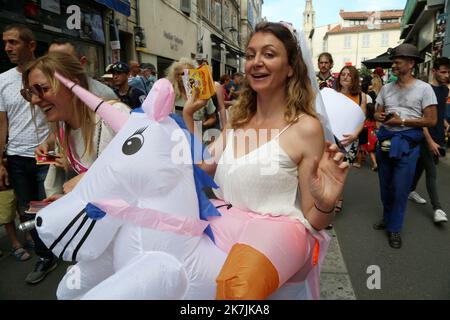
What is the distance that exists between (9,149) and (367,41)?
69.9 metres

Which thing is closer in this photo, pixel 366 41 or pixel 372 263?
pixel 372 263

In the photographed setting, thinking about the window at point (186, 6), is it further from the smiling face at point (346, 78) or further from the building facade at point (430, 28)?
the smiling face at point (346, 78)

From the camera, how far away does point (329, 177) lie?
53.8 inches

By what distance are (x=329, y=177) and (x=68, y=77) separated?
4.46 ft

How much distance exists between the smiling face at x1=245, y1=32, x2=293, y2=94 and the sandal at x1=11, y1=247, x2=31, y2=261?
287cm

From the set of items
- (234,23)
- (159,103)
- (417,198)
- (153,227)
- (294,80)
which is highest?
(234,23)

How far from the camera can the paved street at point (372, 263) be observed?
2639 mm

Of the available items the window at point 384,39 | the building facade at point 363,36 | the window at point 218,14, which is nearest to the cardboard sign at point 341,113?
the window at point 218,14

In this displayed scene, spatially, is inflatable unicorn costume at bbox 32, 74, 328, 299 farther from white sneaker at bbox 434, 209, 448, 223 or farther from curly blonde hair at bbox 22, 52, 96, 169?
white sneaker at bbox 434, 209, 448, 223

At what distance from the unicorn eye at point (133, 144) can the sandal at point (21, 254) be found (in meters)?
2.63

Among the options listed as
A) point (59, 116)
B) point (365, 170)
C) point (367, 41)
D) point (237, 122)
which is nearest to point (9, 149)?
point (59, 116)

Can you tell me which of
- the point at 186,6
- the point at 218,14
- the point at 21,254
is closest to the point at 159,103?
the point at 21,254

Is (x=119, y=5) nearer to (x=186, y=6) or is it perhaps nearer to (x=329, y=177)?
(x=186, y=6)

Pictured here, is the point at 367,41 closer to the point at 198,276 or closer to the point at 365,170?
the point at 365,170
